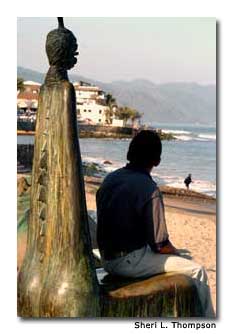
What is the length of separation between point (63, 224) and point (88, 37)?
128 cm

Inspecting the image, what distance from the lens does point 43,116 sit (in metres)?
2.70

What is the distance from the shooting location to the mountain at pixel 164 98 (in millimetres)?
3506

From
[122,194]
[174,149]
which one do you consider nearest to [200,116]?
[174,149]

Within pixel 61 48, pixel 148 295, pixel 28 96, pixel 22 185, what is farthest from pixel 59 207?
pixel 28 96

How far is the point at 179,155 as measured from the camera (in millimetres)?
3555

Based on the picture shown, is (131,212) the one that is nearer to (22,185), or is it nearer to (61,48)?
(61,48)

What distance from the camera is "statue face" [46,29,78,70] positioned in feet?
8.87

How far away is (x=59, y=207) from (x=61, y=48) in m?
0.65

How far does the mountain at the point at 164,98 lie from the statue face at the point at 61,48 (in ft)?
2.34

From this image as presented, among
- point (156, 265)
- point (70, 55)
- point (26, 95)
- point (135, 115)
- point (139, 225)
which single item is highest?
point (70, 55)

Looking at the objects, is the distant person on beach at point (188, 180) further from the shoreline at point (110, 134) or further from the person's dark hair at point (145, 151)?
the person's dark hair at point (145, 151)

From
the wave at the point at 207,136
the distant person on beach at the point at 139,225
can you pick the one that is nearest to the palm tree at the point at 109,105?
the wave at the point at 207,136

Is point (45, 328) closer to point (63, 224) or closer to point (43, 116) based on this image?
point (63, 224)
